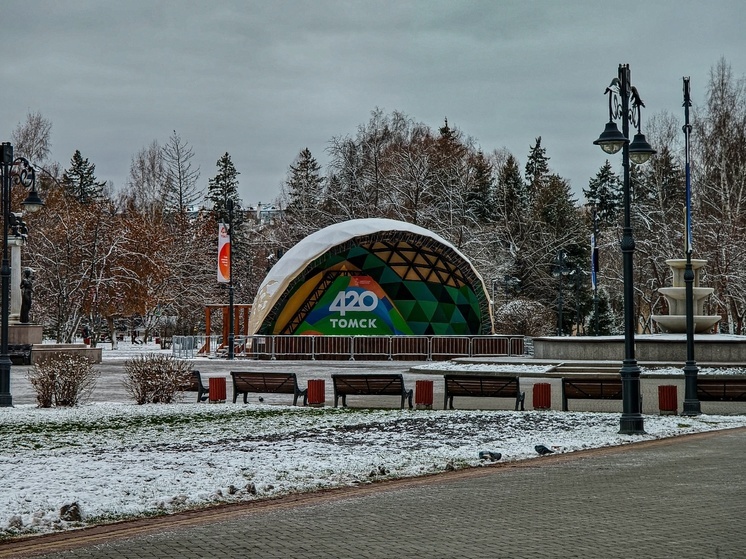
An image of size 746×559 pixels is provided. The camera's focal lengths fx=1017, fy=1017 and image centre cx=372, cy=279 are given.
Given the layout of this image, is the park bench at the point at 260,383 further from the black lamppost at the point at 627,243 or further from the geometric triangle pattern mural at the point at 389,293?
the geometric triangle pattern mural at the point at 389,293

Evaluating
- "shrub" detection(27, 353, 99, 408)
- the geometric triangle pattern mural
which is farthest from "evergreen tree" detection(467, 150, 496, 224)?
"shrub" detection(27, 353, 99, 408)

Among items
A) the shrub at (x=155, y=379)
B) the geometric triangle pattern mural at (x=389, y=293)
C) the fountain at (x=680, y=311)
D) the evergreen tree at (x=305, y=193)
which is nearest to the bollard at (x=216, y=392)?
the shrub at (x=155, y=379)

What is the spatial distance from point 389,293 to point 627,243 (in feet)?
111

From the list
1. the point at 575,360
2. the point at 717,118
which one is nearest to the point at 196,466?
the point at 575,360

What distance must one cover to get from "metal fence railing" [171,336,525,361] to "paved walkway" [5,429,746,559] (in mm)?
31780

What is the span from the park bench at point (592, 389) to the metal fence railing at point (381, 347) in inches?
893

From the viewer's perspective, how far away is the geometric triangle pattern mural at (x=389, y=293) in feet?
161

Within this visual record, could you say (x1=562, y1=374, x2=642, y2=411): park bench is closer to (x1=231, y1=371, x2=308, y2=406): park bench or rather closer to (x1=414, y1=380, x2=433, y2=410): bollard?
(x1=414, y1=380, x2=433, y2=410): bollard

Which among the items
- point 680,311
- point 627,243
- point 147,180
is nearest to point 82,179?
point 147,180

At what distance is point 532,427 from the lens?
1684 cm

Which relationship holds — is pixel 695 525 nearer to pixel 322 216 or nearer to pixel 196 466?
pixel 196 466

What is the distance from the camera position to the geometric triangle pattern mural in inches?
1937

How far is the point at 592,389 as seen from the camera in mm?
20875

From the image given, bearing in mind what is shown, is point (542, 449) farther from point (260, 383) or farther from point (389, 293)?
point (389, 293)
